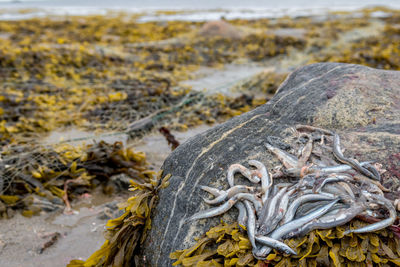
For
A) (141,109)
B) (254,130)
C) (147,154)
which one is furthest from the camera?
(141,109)

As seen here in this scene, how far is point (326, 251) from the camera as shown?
1.70 metres

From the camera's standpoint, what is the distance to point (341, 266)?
167 centimetres

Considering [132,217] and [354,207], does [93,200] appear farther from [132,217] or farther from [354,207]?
[354,207]

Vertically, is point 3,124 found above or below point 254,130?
below

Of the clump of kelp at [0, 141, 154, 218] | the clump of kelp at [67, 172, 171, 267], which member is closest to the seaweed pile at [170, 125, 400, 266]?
the clump of kelp at [67, 172, 171, 267]

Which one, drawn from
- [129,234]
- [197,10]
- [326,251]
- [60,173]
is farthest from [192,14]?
[326,251]

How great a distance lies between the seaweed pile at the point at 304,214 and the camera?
168cm

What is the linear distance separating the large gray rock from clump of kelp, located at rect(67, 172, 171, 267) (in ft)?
0.21

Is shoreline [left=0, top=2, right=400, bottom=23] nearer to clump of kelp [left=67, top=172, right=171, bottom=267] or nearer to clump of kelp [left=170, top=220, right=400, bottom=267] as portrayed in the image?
clump of kelp [left=67, top=172, right=171, bottom=267]

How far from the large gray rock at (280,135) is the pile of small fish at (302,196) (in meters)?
0.09

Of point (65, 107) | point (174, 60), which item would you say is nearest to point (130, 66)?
point (174, 60)

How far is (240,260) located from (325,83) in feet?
4.87

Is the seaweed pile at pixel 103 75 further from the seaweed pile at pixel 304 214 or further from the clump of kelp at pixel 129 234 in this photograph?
the seaweed pile at pixel 304 214

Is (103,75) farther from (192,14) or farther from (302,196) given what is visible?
(192,14)
